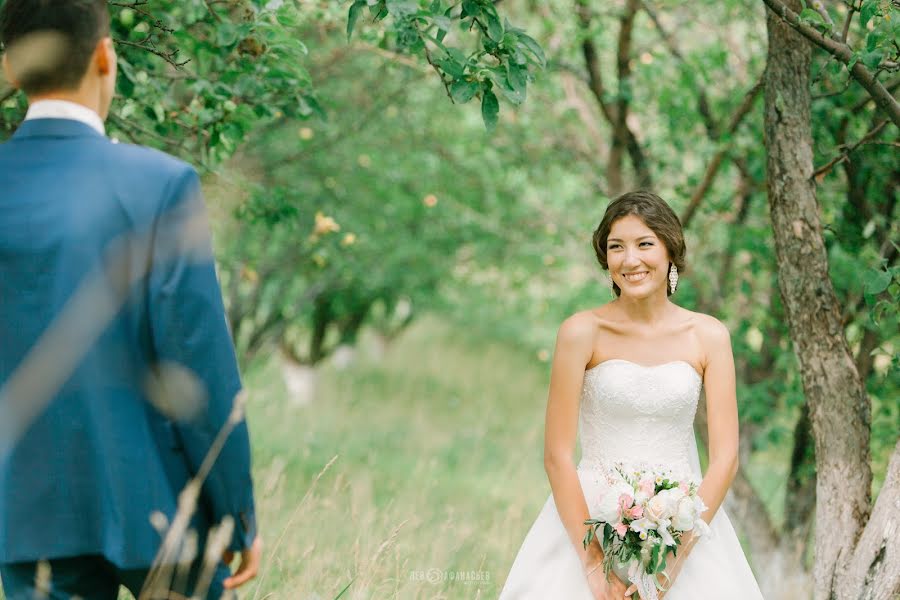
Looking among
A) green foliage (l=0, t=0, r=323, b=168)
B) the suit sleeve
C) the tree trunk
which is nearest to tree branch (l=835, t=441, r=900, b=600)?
the tree trunk

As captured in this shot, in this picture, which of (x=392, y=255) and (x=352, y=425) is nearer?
(x=392, y=255)

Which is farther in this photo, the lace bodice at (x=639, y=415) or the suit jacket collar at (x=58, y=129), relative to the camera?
the lace bodice at (x=639, y=415)

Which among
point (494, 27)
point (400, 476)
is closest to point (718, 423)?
point (494, 27)

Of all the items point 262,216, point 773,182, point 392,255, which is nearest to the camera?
point 773,182

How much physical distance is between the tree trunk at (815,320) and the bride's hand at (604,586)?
1.06 meters

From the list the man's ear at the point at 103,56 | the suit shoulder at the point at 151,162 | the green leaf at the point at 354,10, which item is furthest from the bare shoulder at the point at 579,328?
the man's ear at the point at 103,56

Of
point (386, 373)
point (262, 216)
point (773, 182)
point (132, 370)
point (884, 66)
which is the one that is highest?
point (884, 66)

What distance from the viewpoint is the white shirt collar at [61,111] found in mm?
2031

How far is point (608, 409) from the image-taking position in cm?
342

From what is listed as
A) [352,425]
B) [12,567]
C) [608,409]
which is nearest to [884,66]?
[608,409]

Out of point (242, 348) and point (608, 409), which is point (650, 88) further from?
point (242, 348)

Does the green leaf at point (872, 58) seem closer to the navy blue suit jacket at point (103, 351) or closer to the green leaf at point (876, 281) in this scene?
the green leaf at point (876, 281)

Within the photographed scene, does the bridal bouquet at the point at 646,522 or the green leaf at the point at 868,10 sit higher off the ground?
the green leaf at the point at 868,10

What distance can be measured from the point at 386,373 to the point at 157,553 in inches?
640
